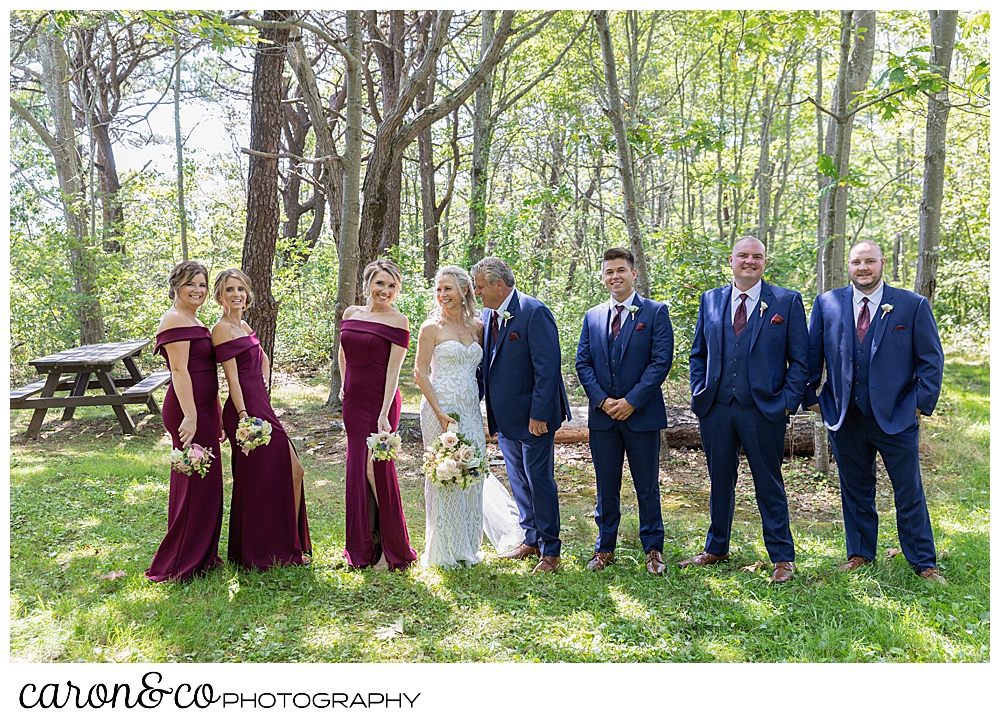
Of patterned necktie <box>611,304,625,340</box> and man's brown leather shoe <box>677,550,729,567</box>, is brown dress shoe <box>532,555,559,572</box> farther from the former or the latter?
patterned necktie <box>611,304,625,340</box>

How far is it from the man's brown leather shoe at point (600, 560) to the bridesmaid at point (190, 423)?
2.37 meters

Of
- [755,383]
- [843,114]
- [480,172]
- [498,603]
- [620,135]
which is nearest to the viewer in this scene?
[498,603]

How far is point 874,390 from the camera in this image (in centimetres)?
418

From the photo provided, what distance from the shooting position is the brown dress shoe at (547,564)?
453cm

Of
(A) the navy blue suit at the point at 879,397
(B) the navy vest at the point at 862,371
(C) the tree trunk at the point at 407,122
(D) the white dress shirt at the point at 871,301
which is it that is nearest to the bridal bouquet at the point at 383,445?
(A) the navy blue suit at the point at 879,397

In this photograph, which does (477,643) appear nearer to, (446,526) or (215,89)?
(446,526)

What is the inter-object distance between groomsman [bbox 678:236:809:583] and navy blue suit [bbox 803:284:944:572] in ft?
0.71

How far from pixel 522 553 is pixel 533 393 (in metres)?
1.10

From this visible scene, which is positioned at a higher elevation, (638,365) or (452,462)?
(638,365)

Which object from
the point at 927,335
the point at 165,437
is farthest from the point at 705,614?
the point at 165,437

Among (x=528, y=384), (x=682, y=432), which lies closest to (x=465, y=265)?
(x=682, y=432)

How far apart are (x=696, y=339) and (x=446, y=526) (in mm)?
2005

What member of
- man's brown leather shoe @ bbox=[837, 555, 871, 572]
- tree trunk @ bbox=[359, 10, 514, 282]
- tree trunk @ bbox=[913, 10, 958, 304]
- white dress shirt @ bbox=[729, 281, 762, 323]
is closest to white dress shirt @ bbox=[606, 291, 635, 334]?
white dress shirt @ bbox=[729, 281, 762, 323]

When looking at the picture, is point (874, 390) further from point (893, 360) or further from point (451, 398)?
point (451, 398)
